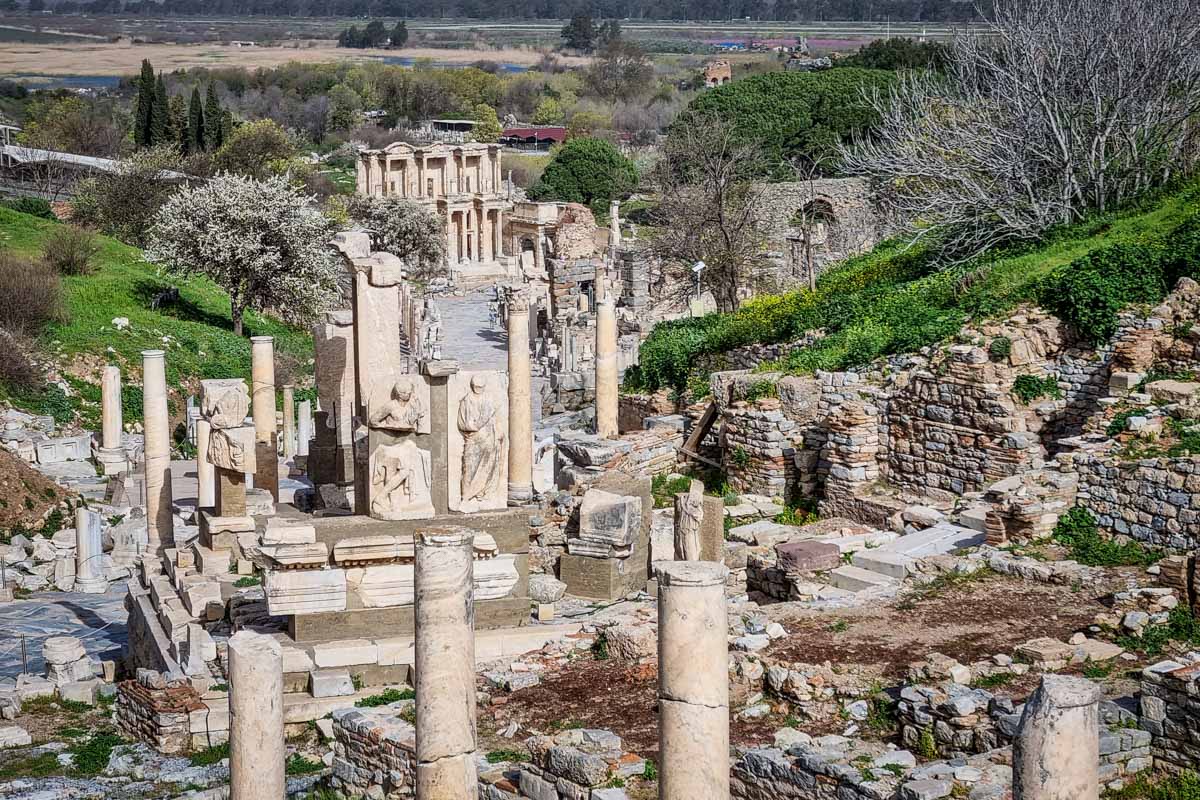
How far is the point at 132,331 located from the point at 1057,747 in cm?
3392

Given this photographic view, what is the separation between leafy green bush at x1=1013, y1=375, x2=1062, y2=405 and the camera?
18.0 metres

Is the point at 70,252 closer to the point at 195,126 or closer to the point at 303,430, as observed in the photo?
the point at 303,430

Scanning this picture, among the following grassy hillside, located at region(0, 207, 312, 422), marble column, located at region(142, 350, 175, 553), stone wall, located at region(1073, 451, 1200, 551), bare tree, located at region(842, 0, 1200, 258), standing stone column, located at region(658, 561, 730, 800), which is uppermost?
bare tree, located at region(842, 0, 1200, 258)

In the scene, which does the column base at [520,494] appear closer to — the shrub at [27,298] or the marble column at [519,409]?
the marble column at [519,409]

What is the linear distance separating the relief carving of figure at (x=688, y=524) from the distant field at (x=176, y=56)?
5354 inches

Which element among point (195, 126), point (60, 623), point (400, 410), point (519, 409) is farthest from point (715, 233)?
point (195, 126)

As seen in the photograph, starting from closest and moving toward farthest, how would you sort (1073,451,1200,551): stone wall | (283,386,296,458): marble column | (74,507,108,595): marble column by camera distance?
1. (1073,451,1200,551): stone wall
2. (74,507,108,595): marble column
3. (283,386,296,458): marble column

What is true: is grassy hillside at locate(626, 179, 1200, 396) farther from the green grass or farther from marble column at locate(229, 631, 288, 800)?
marble column at locate(229, 631, 288, 800)

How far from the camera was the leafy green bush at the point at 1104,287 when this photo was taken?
17969mm

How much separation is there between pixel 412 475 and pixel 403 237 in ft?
175

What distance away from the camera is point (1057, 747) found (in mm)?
7340

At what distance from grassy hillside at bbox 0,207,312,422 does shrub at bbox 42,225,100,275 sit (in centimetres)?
40

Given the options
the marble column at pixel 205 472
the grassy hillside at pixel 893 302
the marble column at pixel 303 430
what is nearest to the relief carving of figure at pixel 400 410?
the marble column at pixel 205 472

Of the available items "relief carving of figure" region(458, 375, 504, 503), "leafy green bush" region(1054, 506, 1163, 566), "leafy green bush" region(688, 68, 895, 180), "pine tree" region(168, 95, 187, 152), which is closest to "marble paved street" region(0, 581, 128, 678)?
"relief carving of figure" region(458, 375, 504, 503)
